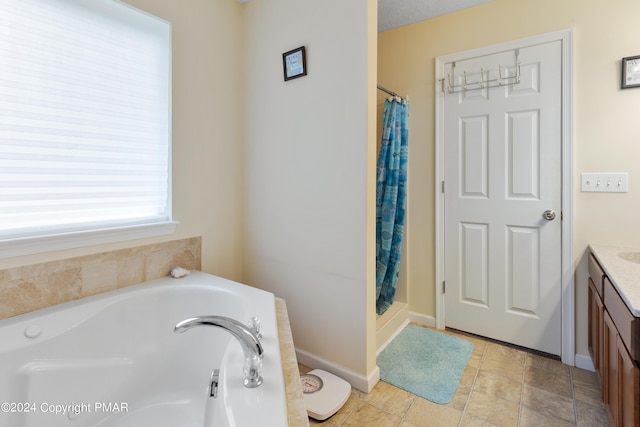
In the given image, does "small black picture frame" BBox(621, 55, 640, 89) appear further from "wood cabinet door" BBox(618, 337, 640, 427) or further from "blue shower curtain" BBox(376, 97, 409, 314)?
"wood cabinet door" BBox(618, 337, 640, 427)

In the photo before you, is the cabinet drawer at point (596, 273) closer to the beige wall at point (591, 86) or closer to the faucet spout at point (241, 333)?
the beige wall at point (591, 86)

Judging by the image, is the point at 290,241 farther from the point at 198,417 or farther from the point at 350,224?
the point at 198,417

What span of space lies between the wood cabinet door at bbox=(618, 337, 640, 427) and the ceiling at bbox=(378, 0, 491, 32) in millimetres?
2250

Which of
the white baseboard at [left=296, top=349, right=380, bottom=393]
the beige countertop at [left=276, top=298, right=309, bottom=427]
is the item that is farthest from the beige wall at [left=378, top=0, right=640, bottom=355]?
the beige countertop at [left=276, top=298, right=309, bottom=427]

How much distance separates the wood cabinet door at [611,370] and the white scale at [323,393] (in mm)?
1153

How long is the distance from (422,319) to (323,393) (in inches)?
48.0

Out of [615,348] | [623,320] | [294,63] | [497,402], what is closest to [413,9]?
[294,63]

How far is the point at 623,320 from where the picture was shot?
45.5 inches

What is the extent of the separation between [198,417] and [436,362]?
4.71 ft

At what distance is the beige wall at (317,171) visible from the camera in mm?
1677

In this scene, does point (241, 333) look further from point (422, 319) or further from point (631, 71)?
point (631, 71)

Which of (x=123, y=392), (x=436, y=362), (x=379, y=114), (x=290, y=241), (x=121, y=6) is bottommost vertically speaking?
(x=436, y=362)

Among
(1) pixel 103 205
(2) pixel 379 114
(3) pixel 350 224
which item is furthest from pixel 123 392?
(2) pixel 379 114

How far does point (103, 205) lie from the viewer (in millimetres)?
1584
